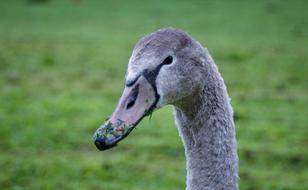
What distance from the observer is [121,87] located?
7434 mm

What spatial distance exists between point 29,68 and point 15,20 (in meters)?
3.95

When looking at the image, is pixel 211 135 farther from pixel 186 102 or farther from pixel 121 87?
pixel 121 87

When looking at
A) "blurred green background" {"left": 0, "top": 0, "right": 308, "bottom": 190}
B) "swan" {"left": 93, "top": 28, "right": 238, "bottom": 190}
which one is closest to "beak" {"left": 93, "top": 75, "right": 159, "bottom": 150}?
"swan" {"left": 93, "top": 28, "right": 238, "bottom": 190}

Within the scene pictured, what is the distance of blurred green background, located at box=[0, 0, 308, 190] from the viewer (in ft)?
16.0

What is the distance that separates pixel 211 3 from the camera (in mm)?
12805

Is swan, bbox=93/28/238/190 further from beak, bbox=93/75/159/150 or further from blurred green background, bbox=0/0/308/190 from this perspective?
blurred green background, bbox=0/0/308/190

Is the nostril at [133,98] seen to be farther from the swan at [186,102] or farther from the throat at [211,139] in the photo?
the throat at [211,139]

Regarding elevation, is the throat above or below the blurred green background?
below

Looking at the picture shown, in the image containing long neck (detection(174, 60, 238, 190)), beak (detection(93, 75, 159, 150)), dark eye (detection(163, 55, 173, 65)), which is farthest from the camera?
long neck (detection(174, 60, 238, 190))

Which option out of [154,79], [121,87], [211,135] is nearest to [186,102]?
[211,135]

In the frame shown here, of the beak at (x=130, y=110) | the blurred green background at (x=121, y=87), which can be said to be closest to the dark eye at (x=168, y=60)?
the beak at (x=130, y=110)

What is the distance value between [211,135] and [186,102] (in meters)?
0.16

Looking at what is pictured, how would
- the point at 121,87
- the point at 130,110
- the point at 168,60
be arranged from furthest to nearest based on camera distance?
the point at 121,87 < the point at 168,60 < the point at 130,110

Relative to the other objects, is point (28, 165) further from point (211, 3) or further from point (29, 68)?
point (211, 3)
